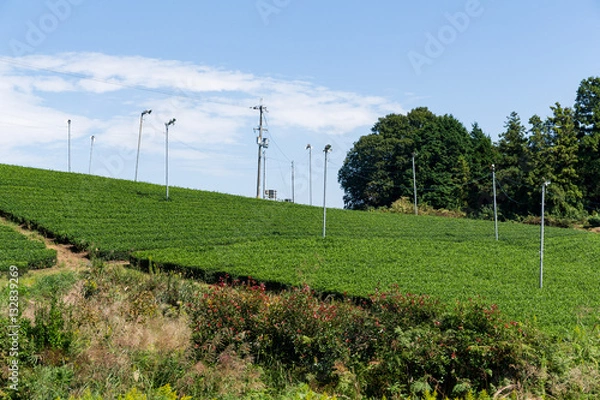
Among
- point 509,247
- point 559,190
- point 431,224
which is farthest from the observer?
point 559,190

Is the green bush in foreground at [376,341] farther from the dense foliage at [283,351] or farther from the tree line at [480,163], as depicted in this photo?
the tree line at [480,163]

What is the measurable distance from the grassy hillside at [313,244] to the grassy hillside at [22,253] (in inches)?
80.0

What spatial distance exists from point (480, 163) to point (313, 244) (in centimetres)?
4166

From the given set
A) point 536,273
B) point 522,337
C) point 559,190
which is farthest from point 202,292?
point 559,190

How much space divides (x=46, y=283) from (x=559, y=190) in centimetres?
4842

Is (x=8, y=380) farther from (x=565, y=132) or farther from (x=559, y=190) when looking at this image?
(x=565, y=132)

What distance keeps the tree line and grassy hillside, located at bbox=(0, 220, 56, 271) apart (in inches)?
1569

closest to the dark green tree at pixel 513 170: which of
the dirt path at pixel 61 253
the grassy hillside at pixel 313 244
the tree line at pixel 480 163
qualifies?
the tree line at pixel 480 163

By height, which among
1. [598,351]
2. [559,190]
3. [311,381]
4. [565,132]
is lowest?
[311,381]

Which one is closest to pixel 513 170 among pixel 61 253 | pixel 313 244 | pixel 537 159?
pixel 537 159

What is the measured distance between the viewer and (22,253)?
22.2 m

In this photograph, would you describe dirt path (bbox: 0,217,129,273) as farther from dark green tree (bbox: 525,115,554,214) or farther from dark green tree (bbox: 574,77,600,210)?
dark green tree (bbox: 574,77,600,210)

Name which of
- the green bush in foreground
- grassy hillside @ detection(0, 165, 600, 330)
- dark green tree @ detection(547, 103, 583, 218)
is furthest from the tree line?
the green bush in foreground

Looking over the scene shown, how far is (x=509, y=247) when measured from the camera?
32.9 meters
